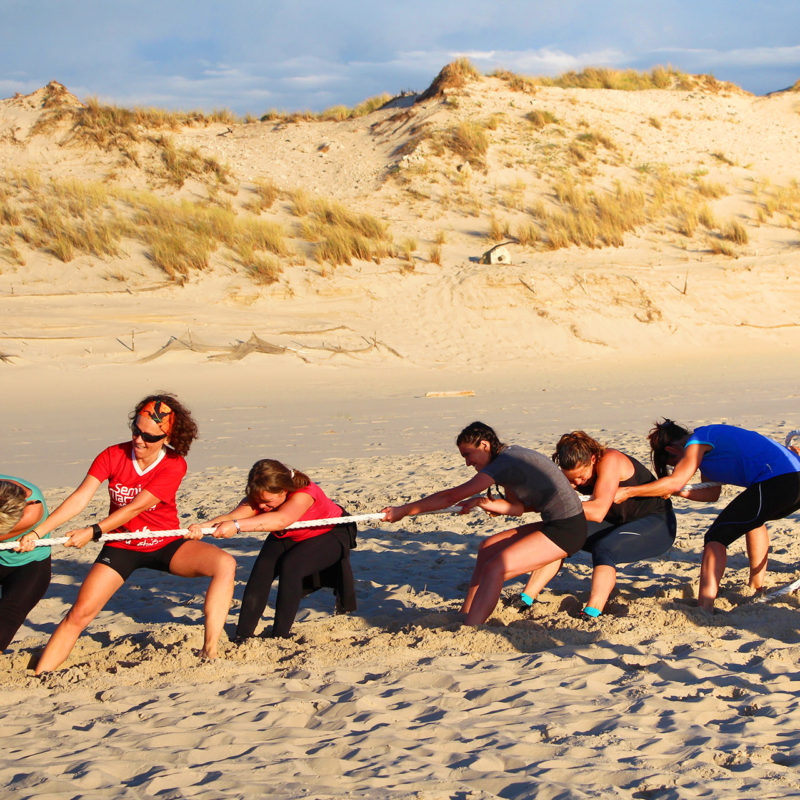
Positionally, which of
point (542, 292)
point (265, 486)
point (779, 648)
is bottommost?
point (779, 648)

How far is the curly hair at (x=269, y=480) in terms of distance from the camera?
4707 mm

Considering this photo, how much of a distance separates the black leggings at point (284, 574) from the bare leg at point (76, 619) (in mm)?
730

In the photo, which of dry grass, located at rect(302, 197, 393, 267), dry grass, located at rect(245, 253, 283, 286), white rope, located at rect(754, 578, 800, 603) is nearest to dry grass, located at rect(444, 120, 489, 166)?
dry grass, located at rect(302, 197, 393, 267)

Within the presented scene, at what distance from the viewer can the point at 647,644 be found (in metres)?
4.50

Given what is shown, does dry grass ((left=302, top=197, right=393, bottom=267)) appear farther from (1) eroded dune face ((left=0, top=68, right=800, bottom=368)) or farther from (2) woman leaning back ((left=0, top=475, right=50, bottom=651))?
(2) woman leaning back ((left=0, top=475, right=50, bottom=651))

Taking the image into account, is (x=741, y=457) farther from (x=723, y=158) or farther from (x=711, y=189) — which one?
(x=723, y=158)

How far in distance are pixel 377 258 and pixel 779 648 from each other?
15.6 metres

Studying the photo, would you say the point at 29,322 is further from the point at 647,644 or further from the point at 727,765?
the point at 727,765

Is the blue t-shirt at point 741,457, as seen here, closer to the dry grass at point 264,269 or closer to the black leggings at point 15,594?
the black leggings at point 15,594

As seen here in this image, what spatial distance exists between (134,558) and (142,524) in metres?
0.18

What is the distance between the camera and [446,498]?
4871 millimetres

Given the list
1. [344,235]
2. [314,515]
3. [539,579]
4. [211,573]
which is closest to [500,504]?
[539,579]

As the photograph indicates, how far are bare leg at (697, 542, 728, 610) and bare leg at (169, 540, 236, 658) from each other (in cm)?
264

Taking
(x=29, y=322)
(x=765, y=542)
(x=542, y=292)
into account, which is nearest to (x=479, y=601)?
(x=765, y=542)
